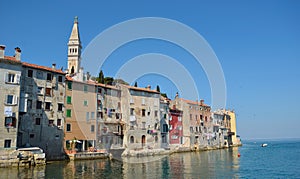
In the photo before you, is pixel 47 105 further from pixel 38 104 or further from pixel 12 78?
pixel 12 78

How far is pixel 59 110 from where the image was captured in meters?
46.2

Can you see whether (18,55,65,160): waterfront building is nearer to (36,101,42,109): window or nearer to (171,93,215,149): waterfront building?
(36,101,42,109): window

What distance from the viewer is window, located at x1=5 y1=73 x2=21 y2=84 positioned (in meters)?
37.3

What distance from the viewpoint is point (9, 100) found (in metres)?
37.2

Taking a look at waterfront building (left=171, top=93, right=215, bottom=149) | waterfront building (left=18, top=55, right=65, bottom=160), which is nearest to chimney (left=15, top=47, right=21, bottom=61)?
waterfront building (left=18, top=55, right=65, bottom=160)

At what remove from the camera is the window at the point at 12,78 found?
3728cm

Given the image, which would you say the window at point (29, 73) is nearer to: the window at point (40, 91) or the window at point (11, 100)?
the window at point (40, 91)

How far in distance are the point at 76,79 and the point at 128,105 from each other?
12.3 metres

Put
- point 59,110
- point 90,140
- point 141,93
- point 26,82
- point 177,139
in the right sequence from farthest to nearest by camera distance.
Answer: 1. point 177,139
2. point 141,93
3. point 90,140
4. point 59,110
5. point 26,82

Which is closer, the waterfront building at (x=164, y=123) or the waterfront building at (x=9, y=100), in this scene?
the waterfront building at (x=9, y=100)

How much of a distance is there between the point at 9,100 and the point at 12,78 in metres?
3.12

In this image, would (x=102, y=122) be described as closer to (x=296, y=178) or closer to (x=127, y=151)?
(x=127, y=151)

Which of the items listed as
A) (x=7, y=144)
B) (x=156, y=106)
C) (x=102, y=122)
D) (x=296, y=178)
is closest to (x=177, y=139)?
(x=156, y=106)

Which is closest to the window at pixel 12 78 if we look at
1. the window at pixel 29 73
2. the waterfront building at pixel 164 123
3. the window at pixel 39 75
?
the window at pixel 29 73
